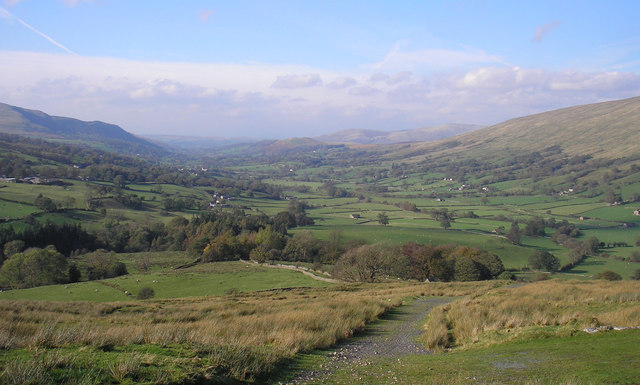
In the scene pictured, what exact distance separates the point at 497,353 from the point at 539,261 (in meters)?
63.6

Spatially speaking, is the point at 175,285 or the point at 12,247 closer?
the point at 175,285

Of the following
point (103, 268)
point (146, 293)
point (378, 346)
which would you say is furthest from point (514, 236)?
point (378, 346)

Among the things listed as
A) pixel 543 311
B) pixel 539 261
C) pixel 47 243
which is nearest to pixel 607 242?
pixel 539 261

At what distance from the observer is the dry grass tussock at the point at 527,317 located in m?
11.7

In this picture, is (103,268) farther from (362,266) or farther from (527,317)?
(527,317)

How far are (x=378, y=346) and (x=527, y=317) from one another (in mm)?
5870

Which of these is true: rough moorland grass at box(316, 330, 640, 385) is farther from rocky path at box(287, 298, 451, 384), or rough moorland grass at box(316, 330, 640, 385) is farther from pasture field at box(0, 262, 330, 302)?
pasture field at box(0, 262, 330, 302)

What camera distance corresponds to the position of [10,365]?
236 inches

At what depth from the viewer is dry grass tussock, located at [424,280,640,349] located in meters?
11.7

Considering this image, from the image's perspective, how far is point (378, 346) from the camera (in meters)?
12.5

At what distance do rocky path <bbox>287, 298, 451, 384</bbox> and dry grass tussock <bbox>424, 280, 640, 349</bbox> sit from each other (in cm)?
78

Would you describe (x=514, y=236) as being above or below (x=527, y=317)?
below

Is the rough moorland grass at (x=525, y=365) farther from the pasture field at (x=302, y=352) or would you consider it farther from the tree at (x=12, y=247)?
the tree at (x=12, y=247)

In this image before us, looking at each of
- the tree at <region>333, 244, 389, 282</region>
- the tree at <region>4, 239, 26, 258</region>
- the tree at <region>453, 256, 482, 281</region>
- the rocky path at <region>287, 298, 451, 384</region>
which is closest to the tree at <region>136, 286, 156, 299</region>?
the tree at <region>333, 244, 389, 282</region>
